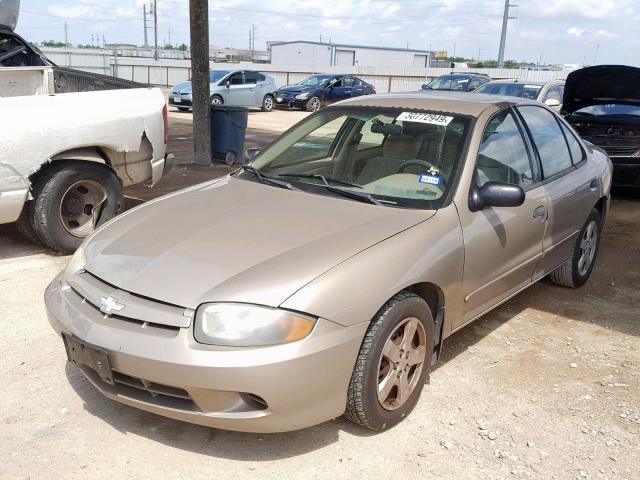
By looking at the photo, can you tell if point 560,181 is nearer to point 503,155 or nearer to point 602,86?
point 503,155

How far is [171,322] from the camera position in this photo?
255 cm

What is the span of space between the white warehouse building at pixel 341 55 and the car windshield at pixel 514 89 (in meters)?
53.1

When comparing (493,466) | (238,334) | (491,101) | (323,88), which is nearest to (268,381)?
(238,334)

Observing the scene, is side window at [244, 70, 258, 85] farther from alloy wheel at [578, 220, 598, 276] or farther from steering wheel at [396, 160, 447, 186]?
steering wheel at [396, 160, 447, 186]

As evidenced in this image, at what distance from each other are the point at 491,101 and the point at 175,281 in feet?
7.95

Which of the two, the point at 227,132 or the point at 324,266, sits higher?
the point at 324,266

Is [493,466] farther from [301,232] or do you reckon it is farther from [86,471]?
[86,471]

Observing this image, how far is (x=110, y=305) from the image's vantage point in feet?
8.86

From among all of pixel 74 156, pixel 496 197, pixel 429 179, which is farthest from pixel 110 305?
pixel 74 156

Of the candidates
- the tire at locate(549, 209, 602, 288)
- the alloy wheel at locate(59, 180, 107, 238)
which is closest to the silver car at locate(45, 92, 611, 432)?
the tire at locate(549, 209, 602, 288)

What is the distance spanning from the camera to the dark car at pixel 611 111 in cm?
824

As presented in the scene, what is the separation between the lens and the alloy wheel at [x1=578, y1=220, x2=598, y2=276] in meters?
Result: 5.00

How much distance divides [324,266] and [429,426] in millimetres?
1033

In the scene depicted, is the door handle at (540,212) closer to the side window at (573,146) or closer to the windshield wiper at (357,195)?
the side window at (573,146)
